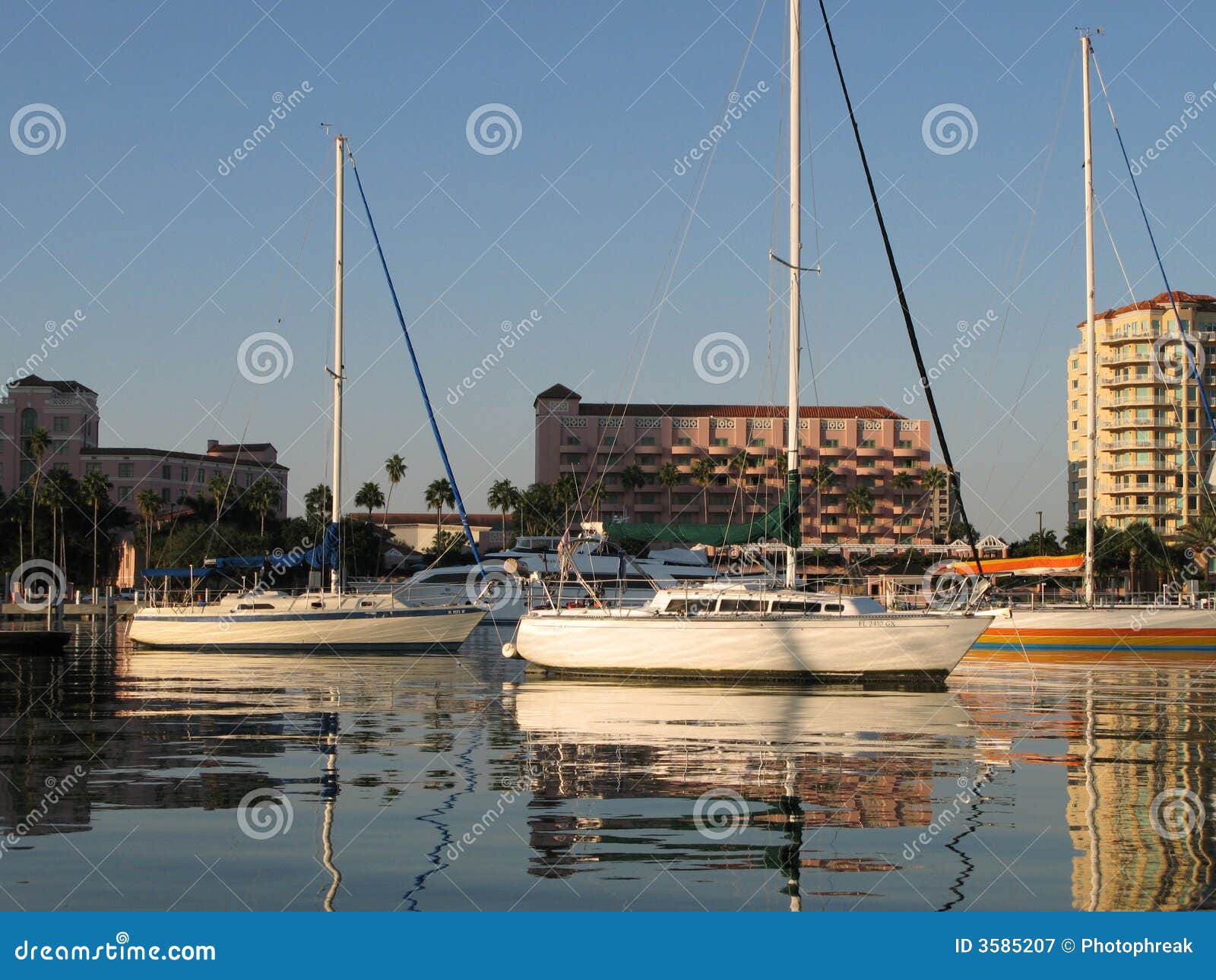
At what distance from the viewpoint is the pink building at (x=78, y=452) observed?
5856 inches

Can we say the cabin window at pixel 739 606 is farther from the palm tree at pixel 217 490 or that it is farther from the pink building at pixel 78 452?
the pink building at pixel 78 452

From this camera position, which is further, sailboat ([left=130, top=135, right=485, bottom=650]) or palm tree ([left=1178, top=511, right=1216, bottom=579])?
palm tree ([left=1178, top=511, right=1216, bottom=579])

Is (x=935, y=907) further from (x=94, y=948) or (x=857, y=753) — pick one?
(x=857, y=753)

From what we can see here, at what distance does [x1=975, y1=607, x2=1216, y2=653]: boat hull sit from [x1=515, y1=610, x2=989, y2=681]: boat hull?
14.8m

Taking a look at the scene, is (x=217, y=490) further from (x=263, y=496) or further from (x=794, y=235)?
(x=794, y=235)

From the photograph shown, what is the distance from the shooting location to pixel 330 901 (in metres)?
10.5

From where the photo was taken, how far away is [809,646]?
32031 millimetres

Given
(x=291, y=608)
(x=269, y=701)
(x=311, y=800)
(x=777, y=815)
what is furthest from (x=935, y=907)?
(x=291, y=608)

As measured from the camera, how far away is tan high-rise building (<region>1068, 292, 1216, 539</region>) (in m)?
128

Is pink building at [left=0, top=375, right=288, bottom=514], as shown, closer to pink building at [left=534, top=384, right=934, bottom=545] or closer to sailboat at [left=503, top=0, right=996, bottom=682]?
pink building at [left=534, top=384, right=934, bottom=545]

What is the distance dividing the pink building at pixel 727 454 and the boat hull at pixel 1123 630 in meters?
104

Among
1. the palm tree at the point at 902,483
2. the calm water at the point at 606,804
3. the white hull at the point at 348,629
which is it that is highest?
the palm tree at the point at 902,483

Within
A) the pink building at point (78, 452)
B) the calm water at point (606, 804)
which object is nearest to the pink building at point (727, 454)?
the pink building at point (78, 452)

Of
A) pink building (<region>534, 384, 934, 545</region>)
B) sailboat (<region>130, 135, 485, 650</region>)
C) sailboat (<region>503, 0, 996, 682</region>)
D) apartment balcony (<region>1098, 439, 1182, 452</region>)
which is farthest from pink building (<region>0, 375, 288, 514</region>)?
sailboat (<region>503, 0, 996, 682</region>)
